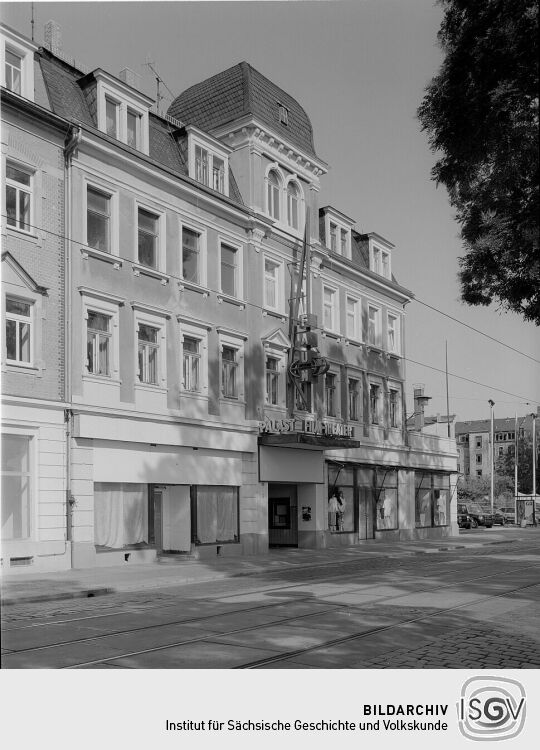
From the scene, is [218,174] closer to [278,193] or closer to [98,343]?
[278,193]

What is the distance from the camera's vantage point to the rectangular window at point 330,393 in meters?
30.2

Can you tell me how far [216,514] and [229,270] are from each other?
7.14m

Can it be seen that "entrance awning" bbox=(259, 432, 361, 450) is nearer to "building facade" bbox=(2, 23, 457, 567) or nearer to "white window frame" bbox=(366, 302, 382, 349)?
"building facade" bbox=(2, 23, 457, 567)


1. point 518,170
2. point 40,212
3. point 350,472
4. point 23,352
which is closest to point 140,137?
point 40,212

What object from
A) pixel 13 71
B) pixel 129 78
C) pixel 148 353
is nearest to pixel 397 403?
pixel 148 353

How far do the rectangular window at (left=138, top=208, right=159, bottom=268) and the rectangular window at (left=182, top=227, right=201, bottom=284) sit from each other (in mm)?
1179

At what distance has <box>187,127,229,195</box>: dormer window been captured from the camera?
25047 mm

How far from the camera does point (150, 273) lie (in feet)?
74.2

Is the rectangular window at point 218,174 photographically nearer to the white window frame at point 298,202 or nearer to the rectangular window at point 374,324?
the white window frame at point 298,202

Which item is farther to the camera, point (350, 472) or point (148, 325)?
point (350, 472)

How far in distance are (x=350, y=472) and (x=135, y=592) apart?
16.2m

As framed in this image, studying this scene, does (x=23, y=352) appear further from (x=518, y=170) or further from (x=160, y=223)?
(x=518, y=170)

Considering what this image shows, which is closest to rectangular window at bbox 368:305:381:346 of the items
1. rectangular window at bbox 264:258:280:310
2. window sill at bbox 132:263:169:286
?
rectangular window at bbox 264:258:280:310
